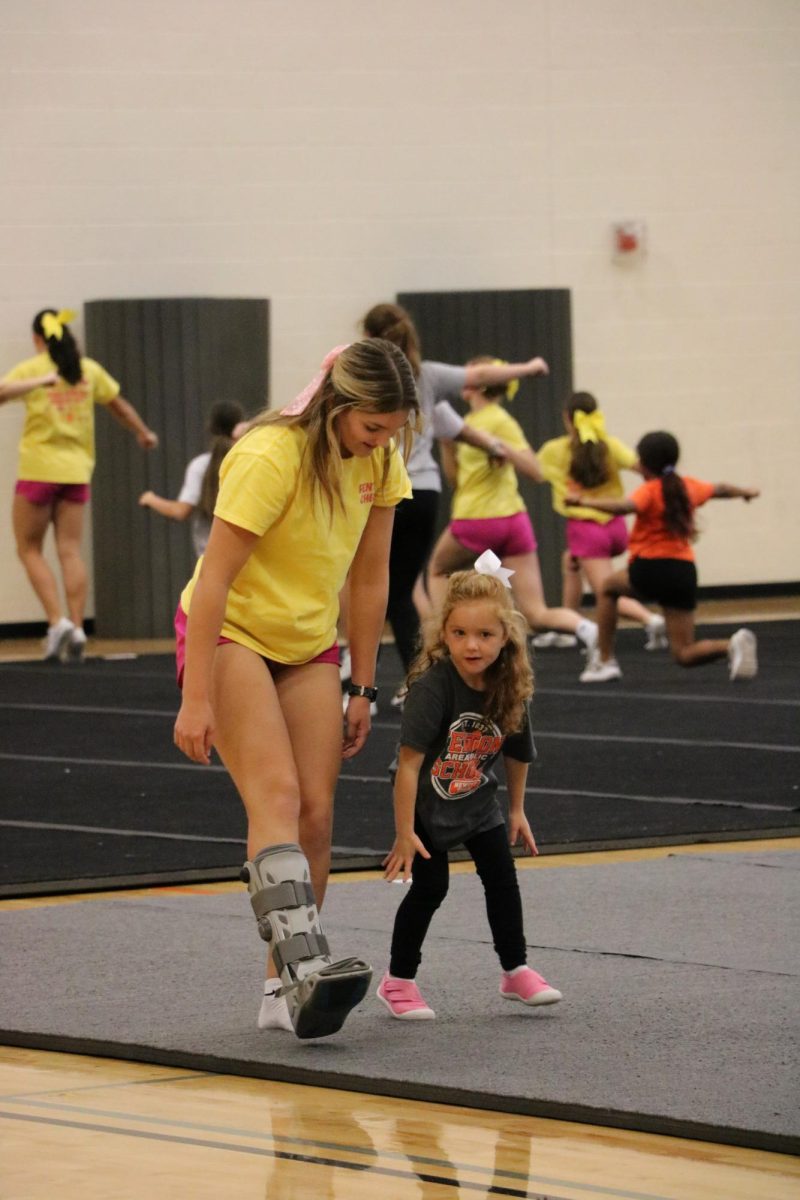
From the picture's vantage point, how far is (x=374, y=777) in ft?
27.2

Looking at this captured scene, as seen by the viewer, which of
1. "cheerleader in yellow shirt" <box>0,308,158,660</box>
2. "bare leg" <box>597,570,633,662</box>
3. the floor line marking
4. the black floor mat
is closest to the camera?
the floor line marking

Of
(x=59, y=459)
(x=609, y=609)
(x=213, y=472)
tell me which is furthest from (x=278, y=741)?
(x=59, y=459)

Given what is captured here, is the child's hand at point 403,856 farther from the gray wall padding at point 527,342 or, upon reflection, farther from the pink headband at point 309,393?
the gray wall padding at point 527,342

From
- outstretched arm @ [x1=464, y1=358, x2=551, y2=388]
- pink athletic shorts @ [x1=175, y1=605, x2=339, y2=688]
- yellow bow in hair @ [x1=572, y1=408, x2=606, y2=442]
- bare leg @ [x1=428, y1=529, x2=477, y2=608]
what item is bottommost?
bare leg @ [x1=428, y1=529, x2=477, y2=608]

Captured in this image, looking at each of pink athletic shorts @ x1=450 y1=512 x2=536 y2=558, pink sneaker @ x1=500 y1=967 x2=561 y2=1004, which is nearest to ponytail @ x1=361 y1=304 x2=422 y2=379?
pink athletic shorts @ x1=450 y1=512 x2=536 y2=558

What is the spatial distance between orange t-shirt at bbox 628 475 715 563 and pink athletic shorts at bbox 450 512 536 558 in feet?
1.95

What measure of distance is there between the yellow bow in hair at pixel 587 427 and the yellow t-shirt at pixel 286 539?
7.99 meters

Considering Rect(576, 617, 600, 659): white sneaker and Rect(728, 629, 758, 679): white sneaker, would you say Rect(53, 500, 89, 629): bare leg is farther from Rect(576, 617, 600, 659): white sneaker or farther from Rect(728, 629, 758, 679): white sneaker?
Rect(728, 629, 758, 679): white sneaker

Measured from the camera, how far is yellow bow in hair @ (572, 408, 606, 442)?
1256 cm

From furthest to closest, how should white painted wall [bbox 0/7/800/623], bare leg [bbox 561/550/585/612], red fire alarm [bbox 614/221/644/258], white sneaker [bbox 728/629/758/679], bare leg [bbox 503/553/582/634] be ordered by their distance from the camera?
1. red fire alarm [bbox 614/221/644/258]
2. white painted wall [bbox 0/7/800/623]
3. bare leg [bbox 561/550/585/612]
4. bare leg [bbox 503/553/582/634]
5. white sneaker [bbox 728/629/758/679]

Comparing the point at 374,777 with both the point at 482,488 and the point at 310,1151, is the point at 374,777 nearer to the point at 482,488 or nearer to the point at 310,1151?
the point at 482,488

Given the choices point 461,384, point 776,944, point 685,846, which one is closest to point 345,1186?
point 776,944

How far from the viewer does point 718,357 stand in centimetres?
1627

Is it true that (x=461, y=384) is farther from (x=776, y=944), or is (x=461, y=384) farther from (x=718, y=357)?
(x=718, y=357)
